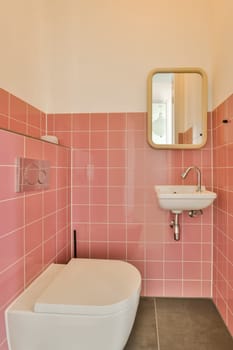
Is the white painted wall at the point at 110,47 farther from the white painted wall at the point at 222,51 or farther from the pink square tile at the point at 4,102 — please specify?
the pink square tile at the point at 4,102

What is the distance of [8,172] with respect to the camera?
3.40 ft

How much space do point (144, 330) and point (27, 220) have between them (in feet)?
3.17

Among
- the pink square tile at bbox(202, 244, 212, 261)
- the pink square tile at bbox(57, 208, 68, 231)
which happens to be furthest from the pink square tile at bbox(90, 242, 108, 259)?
the pink square tile at bbox(202, 244, 212, 261)

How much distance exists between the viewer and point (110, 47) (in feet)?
6.03

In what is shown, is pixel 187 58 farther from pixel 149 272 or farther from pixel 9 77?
pixel 149 272

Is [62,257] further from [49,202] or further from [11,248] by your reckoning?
[11,248]

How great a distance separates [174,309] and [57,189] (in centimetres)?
114

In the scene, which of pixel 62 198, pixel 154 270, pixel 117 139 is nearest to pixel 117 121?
pixel 117 139

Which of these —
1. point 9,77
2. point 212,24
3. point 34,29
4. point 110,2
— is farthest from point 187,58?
point 9,77

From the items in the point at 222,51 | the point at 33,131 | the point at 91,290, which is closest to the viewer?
the point at 91,290

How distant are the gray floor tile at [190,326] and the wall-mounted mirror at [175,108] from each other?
1115mm

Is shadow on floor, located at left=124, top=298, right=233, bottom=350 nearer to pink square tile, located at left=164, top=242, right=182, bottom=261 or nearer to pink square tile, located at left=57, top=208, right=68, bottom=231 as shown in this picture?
pink square tile, located at left=164, top=242, right=182, bottom=261

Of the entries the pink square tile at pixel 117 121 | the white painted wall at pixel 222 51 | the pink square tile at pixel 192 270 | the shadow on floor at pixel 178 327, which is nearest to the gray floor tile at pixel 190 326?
the shadow on floor at pixel 178 327

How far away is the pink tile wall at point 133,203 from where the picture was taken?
5.97 feet
